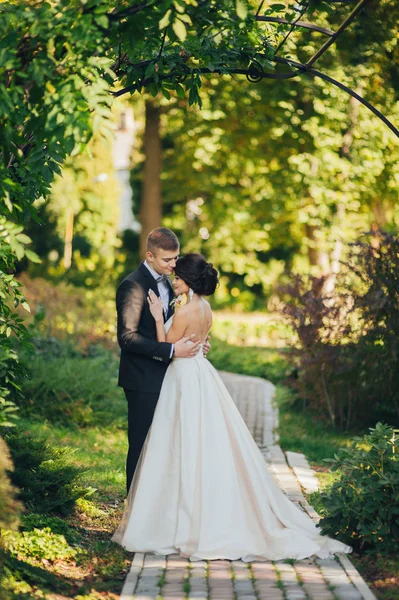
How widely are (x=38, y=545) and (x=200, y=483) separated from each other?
1.11m

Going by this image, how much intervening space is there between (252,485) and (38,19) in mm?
3242

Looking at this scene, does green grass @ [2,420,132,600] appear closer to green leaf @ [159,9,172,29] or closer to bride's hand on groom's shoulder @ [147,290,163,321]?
bride's hand on groom's shoulder @ [147,290,163,321]

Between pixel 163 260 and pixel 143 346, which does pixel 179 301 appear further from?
pixel 143 346

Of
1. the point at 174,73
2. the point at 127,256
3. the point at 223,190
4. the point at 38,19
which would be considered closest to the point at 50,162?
the point at 38,19

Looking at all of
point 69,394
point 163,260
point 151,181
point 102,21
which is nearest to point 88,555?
point 163,260

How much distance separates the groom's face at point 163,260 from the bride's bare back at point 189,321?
0.36 m

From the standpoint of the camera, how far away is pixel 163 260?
657 cm

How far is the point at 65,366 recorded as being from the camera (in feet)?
38.7

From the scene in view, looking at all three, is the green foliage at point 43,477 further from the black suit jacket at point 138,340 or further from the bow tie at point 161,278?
the bow tie at point 161,278

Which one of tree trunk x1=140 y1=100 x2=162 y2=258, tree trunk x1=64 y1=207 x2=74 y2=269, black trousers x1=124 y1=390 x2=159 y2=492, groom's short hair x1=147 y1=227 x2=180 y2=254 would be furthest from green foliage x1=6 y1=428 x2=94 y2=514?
tree trunk x1=64 y1=207 x2=74 y2=269

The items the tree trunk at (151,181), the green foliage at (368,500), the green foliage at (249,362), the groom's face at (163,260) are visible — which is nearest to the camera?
the green foliage at (368,500)

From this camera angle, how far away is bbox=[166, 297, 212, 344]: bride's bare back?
21.0 feet

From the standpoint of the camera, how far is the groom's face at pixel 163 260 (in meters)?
6.55

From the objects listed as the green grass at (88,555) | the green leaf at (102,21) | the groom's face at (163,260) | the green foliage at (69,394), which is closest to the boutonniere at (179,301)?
the groom's face at (163,260)
